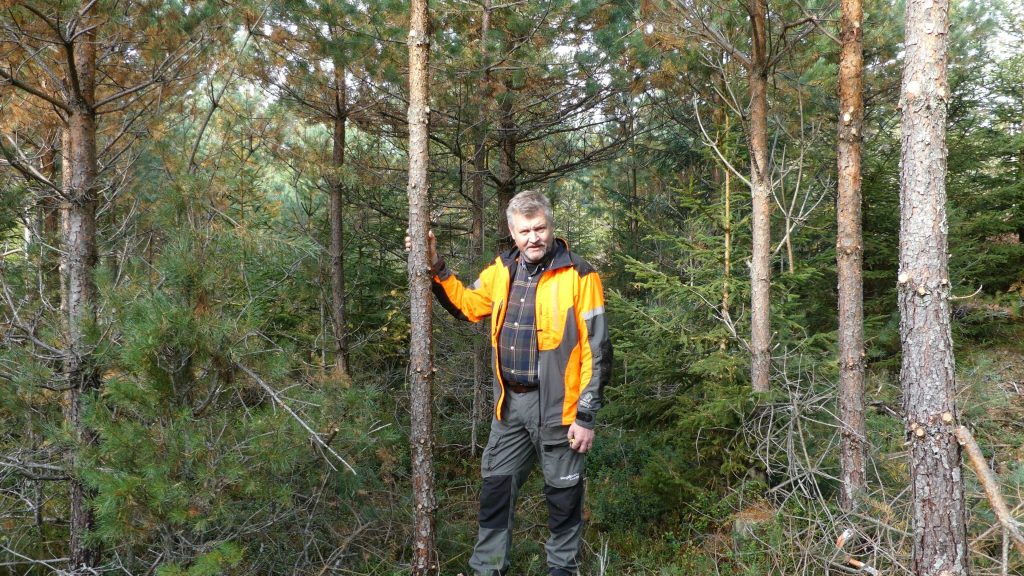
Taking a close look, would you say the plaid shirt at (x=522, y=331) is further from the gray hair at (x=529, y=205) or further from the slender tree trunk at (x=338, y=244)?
the slender tree trunk at (x=338, y=244)

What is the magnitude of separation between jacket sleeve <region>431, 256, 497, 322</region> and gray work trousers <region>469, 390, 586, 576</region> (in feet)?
1.89

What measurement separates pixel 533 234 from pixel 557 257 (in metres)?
0.18

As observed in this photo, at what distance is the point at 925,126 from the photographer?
2836 millimetres

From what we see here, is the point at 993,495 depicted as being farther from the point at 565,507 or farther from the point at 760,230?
the point at 760,230

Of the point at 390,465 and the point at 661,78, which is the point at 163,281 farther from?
the point at 661,78

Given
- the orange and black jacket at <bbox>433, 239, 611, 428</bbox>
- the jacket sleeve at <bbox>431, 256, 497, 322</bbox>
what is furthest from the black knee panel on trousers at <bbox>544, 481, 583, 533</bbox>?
the jacket sleeve at <bbox>431, 256, 497, 322</bbox>

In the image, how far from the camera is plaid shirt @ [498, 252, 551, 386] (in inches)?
131

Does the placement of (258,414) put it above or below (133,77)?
below

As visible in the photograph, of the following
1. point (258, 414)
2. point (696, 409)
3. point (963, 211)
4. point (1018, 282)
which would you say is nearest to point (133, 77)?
point (258, 414)

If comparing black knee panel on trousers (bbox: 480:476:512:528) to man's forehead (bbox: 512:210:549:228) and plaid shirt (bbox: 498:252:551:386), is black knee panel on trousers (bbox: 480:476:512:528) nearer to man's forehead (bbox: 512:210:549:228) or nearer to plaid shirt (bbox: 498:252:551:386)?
plaid shirt (bbox: 498:252:551:386)

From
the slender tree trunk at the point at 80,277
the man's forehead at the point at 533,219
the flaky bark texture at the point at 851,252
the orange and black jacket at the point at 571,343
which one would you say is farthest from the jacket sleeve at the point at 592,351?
the slender tree trunk at the point at 80,277

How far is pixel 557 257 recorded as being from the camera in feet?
11.1

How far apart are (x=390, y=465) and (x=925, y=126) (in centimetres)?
355

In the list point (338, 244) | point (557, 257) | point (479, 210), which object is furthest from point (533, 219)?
point (338, 244)
